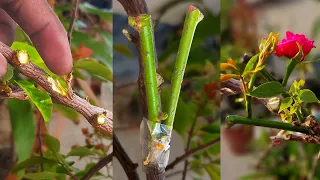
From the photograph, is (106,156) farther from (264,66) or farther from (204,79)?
(264,66)

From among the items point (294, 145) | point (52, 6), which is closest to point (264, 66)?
point (294, 145)

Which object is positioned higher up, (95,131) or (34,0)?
(34,0)

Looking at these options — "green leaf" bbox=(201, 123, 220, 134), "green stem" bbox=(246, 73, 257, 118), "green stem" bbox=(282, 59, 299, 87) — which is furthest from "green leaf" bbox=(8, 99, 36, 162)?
"green stem" bbox=(282, 59, 299, 87)

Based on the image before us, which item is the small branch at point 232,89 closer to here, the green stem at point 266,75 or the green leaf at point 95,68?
the green stem at point 266,75

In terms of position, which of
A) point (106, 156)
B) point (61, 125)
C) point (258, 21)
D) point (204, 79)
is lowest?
point (106, 156)

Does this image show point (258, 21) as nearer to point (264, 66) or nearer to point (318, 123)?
point (264, 66)

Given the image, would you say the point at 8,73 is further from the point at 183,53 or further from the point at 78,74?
the point at 183,53
